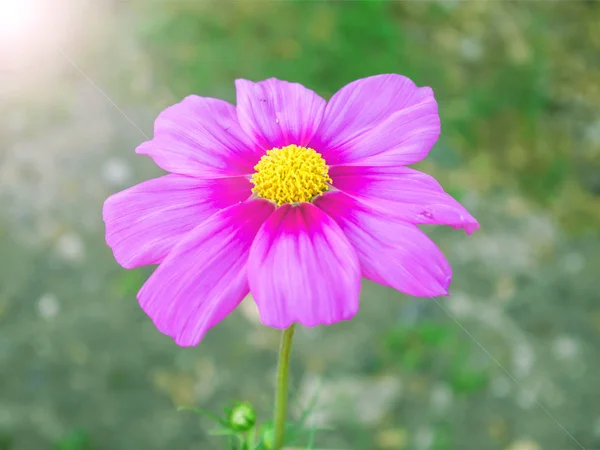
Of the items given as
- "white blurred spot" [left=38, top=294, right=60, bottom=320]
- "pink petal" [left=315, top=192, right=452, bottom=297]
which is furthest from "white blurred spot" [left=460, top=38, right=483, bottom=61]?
"pink petal" [left=315, top=192, right=452, bottom=297]

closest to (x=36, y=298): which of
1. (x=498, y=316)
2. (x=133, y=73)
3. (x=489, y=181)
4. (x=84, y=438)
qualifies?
(x=84, y=438)

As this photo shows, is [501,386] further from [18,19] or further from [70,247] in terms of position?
[18,19]

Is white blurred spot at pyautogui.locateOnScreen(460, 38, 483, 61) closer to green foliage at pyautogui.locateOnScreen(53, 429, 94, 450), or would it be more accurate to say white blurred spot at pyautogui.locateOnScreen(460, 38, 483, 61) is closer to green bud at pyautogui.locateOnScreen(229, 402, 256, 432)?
green foliage at pyautogui.locateOnScreen(53, 429, 94, 450)

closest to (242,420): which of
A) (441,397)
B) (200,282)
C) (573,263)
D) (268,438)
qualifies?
(268,438)

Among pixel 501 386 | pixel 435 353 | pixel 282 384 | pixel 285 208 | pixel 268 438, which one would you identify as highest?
pixel 285 208

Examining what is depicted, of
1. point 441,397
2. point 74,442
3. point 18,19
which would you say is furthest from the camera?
point 18,19

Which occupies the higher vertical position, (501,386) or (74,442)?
(74,442)

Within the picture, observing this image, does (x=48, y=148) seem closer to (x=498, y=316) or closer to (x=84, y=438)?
(x=84, y=438)

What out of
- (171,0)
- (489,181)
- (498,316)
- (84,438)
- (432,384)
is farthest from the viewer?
(171,0)
